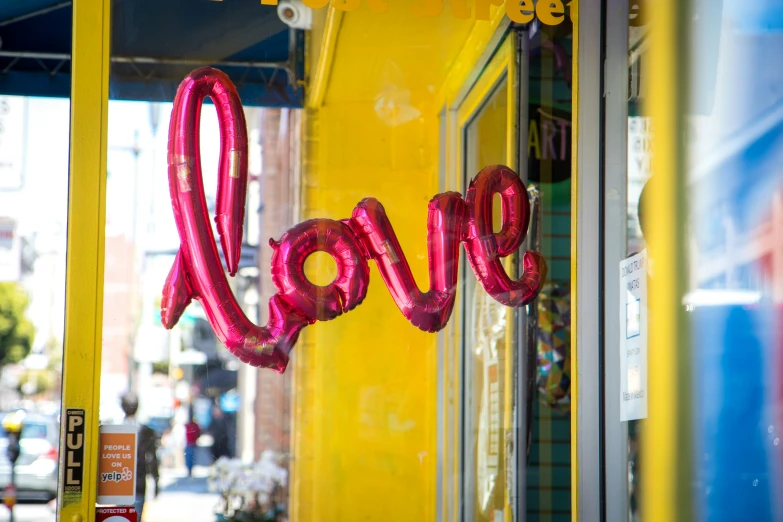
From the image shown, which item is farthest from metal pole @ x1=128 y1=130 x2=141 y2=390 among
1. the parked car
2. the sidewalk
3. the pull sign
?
the parked car

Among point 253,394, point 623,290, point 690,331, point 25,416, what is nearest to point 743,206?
point 690,331

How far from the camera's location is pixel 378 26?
242 cm

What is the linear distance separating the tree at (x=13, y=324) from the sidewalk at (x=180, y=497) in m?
14.3

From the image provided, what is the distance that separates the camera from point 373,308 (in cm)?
242

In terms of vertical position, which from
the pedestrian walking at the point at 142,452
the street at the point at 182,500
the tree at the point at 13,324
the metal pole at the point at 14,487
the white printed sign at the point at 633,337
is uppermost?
the tree at the point at 13,324

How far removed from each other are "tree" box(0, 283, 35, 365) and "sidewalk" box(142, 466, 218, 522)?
14.3m

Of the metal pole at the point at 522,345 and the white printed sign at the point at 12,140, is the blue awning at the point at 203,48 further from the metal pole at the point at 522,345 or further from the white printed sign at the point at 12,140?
the white printed sign at the point at 12,140

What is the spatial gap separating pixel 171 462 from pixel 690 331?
1.55 meters

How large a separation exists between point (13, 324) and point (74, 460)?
15.8m

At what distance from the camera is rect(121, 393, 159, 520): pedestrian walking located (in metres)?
2.30

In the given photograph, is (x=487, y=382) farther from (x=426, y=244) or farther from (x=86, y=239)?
(x=86, y=239)

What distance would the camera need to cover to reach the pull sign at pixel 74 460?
2277mm

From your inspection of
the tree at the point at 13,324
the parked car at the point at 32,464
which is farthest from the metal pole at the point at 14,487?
the tree at the point at 13,324

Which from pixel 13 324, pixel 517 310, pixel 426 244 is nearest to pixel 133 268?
pixel 426 244
